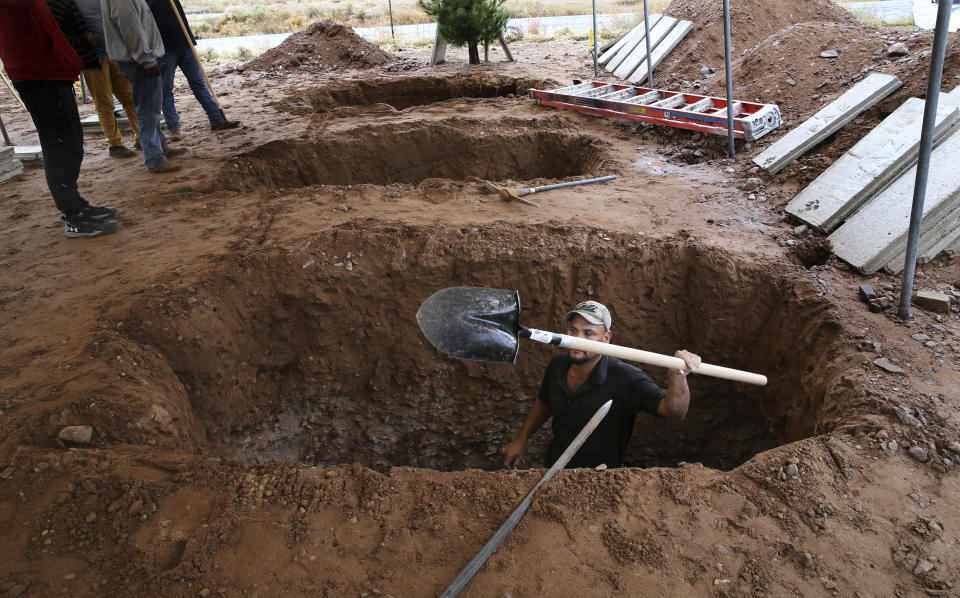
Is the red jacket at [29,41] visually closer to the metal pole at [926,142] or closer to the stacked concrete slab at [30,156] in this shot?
the stacked concrete slab at [30,156]

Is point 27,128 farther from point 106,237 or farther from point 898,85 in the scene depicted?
point 898,85

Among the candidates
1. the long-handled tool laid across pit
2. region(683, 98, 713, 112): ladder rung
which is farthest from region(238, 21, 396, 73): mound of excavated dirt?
the long-handled tool laid across pit

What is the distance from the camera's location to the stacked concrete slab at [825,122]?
5.00 metres

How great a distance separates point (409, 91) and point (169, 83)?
3856 mm

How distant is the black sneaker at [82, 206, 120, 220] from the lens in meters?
4.83

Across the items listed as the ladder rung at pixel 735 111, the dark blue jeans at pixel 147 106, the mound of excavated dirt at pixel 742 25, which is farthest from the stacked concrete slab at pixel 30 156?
the mound of excavated dirt at pixel 742 25

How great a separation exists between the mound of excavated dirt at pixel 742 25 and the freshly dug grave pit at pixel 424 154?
305cm

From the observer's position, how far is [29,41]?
13.5 feet

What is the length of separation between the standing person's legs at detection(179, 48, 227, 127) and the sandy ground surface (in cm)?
42

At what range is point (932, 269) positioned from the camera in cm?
362

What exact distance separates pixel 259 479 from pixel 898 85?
19.3ft

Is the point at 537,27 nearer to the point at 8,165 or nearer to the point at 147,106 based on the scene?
the point at 147,106

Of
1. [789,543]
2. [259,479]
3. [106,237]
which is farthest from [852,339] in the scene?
[106,237]

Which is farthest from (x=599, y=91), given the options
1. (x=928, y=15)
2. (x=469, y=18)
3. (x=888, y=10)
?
(x=888, y=10)
